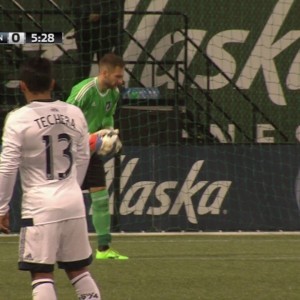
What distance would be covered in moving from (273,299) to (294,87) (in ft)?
36.3

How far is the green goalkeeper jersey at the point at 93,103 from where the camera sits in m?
11.3

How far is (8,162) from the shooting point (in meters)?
6.48

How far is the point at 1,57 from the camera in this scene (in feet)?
58.9

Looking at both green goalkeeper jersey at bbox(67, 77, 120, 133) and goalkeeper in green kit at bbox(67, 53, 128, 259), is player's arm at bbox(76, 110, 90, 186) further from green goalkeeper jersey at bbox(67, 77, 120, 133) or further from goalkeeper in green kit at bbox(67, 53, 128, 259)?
green goalkeeper jersey at bbox(67, 77, 120, 133)

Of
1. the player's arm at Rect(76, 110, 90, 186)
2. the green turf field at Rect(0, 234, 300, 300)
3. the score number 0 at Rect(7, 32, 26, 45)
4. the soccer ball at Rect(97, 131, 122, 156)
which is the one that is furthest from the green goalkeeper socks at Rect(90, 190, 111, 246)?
the score number 0 at Rect(7, 32, 26, 45)

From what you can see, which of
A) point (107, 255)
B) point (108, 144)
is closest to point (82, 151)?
point (108, 144)

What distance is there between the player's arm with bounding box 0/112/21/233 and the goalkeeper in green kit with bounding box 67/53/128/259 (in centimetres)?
454

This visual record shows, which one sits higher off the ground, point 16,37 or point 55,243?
point 16,37

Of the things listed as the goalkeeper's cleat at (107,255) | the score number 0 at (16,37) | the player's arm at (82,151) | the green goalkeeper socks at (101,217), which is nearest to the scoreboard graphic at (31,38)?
the score number 0 at (16,37)

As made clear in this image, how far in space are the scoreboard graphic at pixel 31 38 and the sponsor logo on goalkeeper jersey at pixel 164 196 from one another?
3458 mm

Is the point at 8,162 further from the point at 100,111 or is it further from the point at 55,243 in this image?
the point at 100,111

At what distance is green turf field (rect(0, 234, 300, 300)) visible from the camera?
29.5ft

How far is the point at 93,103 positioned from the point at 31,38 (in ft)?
23.6

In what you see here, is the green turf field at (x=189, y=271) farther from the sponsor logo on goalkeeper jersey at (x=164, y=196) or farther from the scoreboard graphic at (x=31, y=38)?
the scoreboard graphic at (x=31, y=38)
